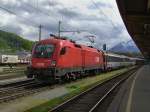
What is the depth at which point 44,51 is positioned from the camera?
28.3 metres

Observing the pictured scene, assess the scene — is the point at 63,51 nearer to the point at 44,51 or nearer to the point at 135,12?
the point at 44,51

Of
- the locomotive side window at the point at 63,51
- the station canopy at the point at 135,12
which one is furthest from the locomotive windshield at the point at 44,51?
the station canopy at the point at 135,12

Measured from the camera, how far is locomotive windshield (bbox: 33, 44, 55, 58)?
28.0m

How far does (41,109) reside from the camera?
16.1 meters

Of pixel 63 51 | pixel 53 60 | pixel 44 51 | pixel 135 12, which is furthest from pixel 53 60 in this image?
pixel 135 12

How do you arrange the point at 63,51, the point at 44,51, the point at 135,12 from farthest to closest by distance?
1. the point at 135,12
2. the point at 63,51
3. the point at 44,51

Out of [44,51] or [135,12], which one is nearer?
[44,51]

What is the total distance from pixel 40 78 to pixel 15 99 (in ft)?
26.5

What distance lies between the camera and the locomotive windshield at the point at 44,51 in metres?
28.0

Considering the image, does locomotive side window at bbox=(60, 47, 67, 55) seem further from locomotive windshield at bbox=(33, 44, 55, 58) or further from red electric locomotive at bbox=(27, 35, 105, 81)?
locomotive windshield at bbox=(33, 44, 55, 58)

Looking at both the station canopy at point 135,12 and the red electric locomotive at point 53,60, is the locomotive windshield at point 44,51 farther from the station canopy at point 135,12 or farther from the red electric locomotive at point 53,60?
the station canopy at point 135,12

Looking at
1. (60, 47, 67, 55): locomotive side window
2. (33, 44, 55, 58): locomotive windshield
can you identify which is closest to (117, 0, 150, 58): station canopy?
(60, 47, 67, 55): locomotive side window

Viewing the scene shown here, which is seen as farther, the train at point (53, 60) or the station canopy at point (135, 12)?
the station canopy at point (135, 12)

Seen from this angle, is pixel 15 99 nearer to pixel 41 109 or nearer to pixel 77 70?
pixel 41 109
